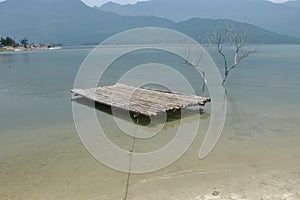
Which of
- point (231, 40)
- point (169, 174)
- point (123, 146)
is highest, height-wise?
point (231, 40)

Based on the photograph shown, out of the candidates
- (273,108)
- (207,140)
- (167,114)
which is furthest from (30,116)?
(273,108)

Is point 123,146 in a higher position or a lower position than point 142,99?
lower

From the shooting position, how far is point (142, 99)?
15430mm

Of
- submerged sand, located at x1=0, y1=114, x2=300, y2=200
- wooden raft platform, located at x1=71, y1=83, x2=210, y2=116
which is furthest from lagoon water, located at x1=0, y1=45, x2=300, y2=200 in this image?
wooden raft platform, located at x1=71, y1=83, x2=210, y2=116

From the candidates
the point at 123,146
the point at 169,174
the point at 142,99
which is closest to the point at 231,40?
the point at 142,99

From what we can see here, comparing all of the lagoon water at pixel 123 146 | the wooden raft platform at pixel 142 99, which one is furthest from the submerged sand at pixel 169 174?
the wooden raft platform at pixel 142 99

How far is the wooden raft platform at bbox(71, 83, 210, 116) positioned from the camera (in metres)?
13.7

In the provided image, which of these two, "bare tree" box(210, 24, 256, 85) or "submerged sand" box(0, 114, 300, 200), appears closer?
"submerged sand" box(0, 114, 300, 200)

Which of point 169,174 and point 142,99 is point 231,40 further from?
point 169,174

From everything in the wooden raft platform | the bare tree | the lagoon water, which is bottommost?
the lagoon water

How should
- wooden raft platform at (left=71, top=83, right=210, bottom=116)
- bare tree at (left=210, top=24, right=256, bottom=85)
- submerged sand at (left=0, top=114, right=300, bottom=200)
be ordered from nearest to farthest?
submerged sand at (left=0, top=114, right=300, bottom=200), wooden raft platform at (left=71, top=83, right=210, bottom=116), bare tree at (left=210, top=24, right=256, bottom=85)

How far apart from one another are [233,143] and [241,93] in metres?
10.8

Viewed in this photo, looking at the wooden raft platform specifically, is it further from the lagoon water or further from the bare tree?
the bare tree

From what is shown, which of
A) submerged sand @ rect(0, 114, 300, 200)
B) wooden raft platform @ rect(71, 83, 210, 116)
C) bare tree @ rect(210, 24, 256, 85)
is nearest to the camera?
submerged sand @ rect(0, 114, 300, 200)
